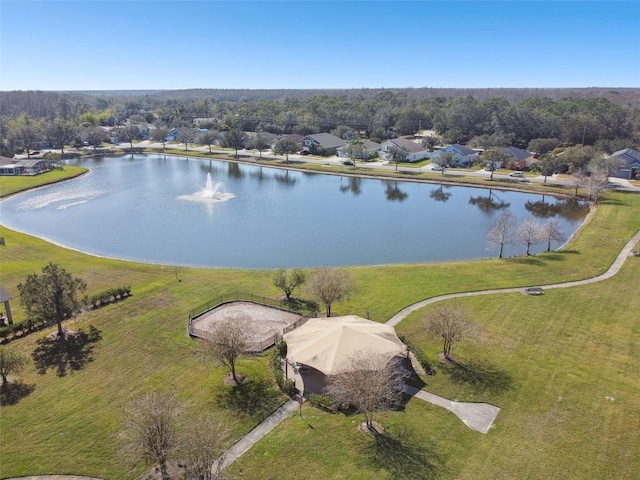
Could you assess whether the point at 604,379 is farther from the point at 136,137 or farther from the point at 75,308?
the point at 136,137

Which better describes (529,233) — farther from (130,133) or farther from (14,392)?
(130,133)

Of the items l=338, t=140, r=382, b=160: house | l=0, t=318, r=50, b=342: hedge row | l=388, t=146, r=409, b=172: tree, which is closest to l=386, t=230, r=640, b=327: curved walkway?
l=0, t=318, r=50, b=342: hedge row

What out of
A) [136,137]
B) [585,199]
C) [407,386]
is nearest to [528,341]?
[407,386]

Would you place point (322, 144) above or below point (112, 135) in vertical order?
below

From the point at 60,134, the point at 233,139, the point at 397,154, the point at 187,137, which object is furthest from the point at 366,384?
the point at 60,134

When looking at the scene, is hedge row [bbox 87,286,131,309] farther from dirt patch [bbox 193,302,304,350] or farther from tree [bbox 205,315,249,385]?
tree [bbox 205,315,249,385]

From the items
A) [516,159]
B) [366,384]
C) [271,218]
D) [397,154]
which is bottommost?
[271,218]
